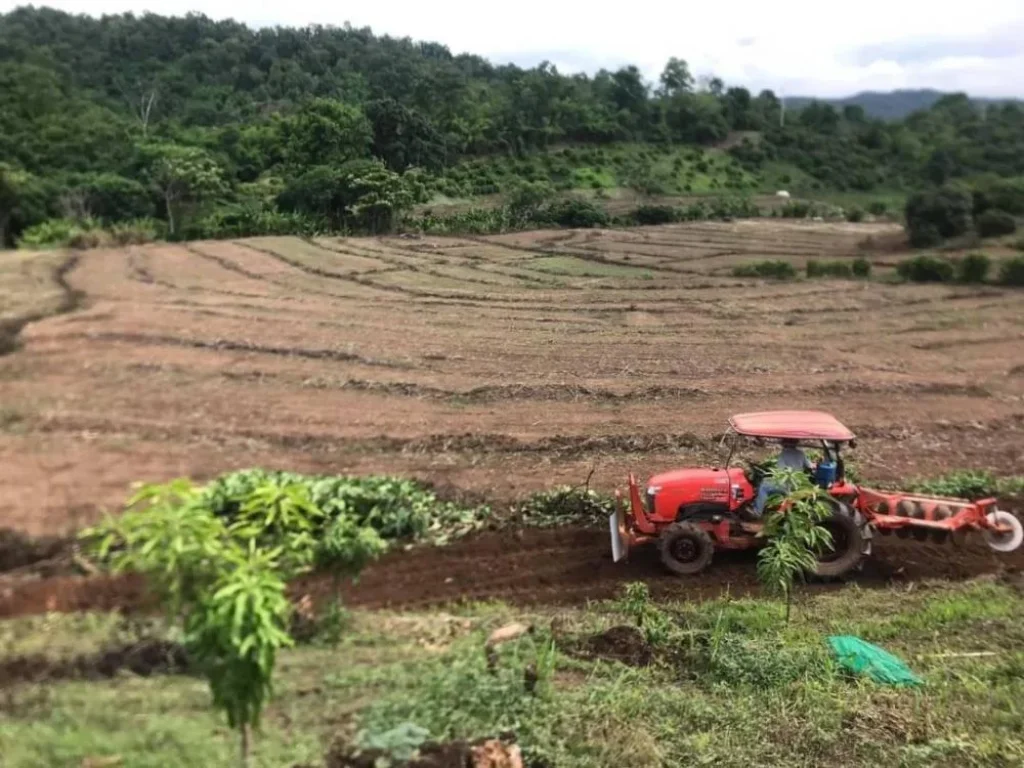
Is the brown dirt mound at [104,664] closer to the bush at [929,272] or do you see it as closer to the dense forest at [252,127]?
the dense forest at [252,127]

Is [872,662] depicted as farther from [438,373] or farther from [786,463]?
[438,373]

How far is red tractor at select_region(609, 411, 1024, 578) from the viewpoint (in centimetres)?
630

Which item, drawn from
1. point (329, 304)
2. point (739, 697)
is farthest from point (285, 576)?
point (329, 304)

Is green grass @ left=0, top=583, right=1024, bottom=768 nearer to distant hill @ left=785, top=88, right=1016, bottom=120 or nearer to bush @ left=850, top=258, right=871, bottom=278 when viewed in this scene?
bush @ left=850, top=258, right=871, bottom=278

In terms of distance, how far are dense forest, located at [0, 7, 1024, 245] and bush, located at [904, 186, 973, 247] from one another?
49.5ft

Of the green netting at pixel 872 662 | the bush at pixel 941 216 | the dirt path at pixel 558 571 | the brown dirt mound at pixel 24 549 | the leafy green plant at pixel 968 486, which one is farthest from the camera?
the bush at pixel 941 216

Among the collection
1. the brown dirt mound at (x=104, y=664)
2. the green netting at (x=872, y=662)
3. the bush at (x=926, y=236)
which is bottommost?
the green netting at (x=872, y=662)

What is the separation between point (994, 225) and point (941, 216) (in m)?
1.65

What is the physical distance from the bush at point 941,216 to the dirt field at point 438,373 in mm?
10735

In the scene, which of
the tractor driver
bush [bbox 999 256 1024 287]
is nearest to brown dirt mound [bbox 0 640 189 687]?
the tractor driver

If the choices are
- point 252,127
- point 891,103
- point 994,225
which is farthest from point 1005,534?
point 891,103

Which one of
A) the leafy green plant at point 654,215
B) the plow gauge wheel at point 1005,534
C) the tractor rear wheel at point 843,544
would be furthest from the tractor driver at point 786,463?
the leafy green plant at point 654,215

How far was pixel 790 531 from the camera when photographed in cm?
554

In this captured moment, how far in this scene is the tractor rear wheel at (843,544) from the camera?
20.7ft
